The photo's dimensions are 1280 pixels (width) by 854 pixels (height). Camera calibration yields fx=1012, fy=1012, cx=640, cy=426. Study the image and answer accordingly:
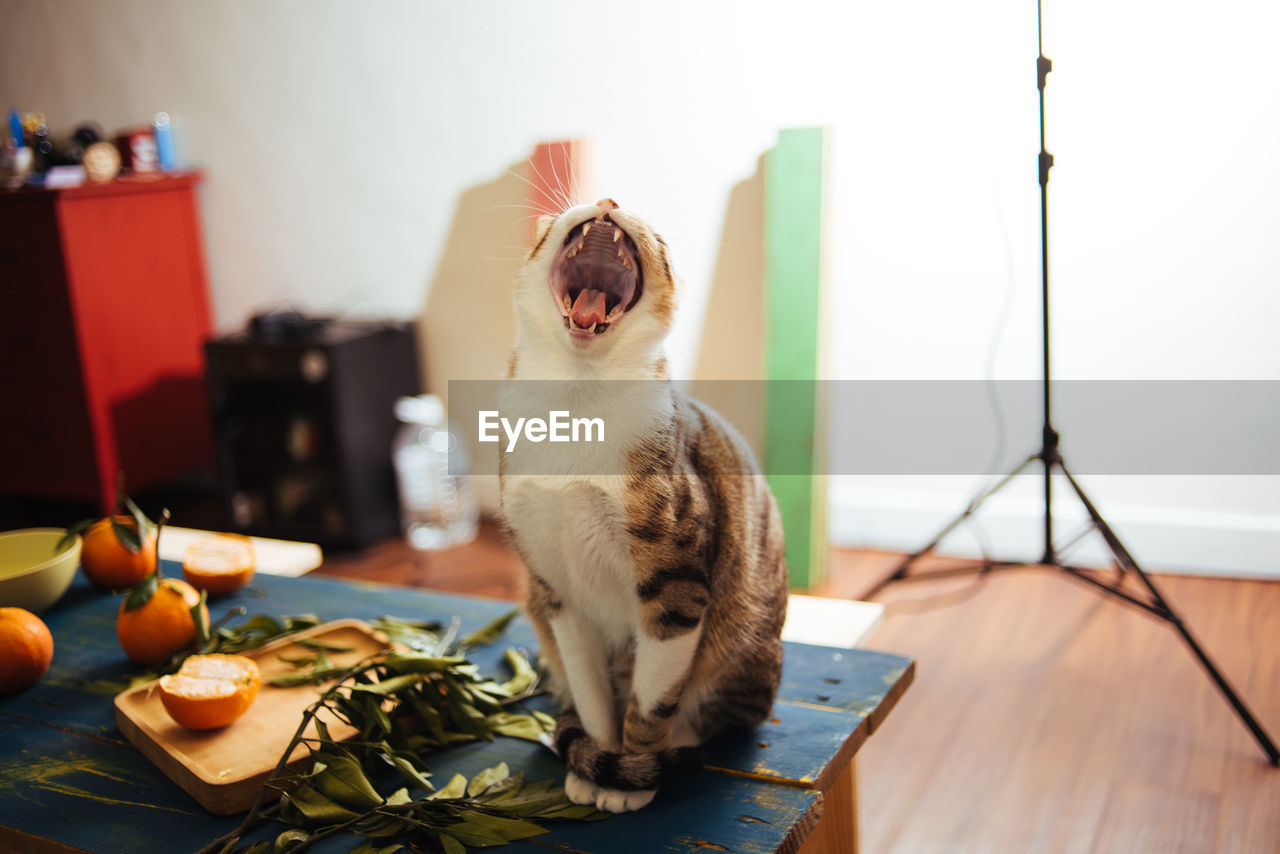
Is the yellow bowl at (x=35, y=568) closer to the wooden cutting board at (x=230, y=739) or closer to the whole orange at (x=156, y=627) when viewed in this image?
the whole orange at (x=156, y=627)

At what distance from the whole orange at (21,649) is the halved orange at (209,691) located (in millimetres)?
237

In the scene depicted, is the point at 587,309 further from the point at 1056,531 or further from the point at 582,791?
the point at 1056,531

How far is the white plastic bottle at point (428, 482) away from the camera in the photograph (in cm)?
311

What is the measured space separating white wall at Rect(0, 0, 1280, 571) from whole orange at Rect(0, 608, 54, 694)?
4.99 feet

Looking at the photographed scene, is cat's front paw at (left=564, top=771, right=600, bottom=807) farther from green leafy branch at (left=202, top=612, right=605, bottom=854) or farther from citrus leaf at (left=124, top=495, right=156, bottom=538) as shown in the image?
citrus leaf at (left=124, top=495, right=156, bottom=538)

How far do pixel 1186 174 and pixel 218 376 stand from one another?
2697mm

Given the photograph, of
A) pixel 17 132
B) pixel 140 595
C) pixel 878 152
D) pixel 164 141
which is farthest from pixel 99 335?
pixel 878 152

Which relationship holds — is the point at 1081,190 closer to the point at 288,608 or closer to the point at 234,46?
the point at 288,608

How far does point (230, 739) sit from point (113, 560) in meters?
0.51

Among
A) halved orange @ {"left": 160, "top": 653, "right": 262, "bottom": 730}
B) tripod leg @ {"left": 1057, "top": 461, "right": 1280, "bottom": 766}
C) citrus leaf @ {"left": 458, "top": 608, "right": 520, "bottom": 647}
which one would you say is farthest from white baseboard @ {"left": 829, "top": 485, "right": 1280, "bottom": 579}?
halved orange @ {"left": 160, "top": 653, "right": 262, "bottom": 730}

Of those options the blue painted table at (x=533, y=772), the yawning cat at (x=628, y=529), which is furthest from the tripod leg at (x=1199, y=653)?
the yawning cat at (x=628, y=529)

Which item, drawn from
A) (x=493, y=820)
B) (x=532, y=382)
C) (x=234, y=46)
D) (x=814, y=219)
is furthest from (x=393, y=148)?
(x=493, y=820)

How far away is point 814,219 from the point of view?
2.58 m

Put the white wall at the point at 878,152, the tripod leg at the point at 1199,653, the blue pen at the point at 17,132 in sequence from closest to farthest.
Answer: the tripod leg at the point at 1199,653, the white wall at the point at 878,152, the blue pen at the point at 17,132
